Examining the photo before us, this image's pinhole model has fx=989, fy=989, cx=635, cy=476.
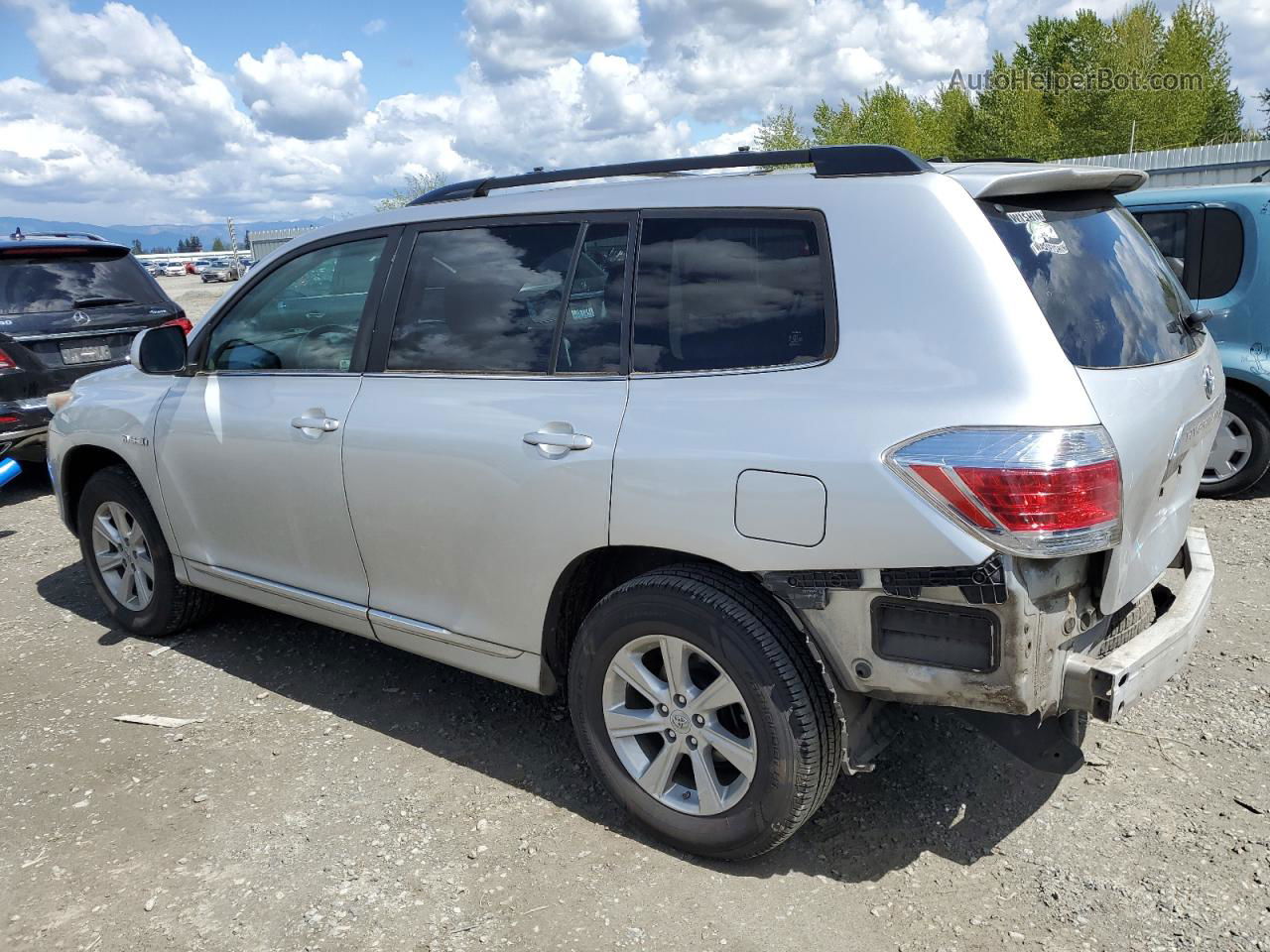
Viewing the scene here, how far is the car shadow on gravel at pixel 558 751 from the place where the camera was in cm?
296

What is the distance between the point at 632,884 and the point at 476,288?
1924 millimetres

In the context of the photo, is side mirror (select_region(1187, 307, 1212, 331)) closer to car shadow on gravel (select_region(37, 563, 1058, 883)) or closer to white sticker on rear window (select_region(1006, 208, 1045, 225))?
white sticker on rear window (select_region(1006, 208, 1045, 225))

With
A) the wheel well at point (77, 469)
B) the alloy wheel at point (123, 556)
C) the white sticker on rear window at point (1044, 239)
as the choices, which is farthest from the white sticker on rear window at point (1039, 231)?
the wheel well at point (77, 469)

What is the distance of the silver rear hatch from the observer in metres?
2.41

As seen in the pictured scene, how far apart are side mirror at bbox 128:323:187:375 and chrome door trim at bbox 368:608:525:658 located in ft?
4.93

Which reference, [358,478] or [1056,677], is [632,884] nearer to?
[1056,677]

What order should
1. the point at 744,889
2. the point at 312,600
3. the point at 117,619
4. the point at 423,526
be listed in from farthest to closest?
the point at 117,619, the point at 312,600, the point at 423,526, the point at 744,889

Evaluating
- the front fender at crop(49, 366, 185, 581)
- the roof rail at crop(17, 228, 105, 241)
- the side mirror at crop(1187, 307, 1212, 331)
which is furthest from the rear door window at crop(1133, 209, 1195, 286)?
the roof rail at crop(17, 228, 105, 241)

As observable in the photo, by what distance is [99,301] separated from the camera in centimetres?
765

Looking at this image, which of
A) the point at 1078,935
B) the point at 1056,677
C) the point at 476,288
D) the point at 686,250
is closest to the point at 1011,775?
the point at 1078,935

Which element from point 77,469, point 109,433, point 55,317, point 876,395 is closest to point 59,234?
point 55,317

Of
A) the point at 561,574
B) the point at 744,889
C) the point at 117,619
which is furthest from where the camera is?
the point at 117,619

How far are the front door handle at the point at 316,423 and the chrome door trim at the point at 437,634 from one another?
0.67 meters

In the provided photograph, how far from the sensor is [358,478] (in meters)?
3.41
